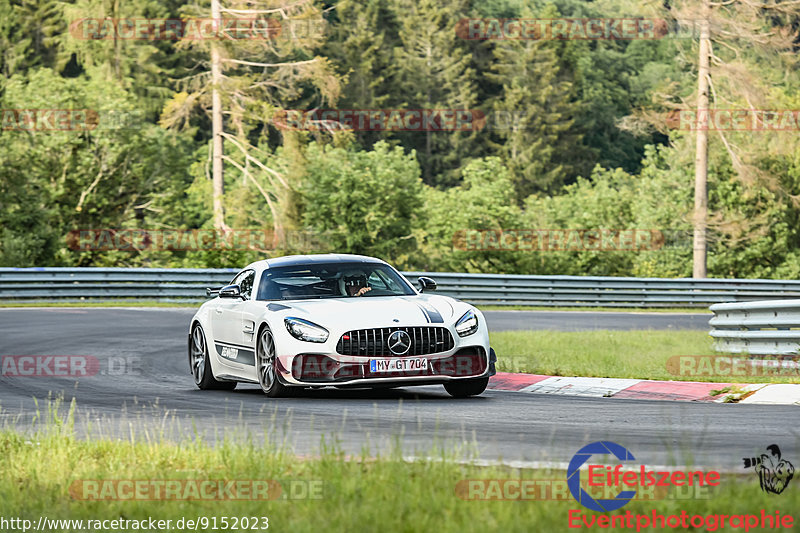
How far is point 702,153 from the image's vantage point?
4219cm

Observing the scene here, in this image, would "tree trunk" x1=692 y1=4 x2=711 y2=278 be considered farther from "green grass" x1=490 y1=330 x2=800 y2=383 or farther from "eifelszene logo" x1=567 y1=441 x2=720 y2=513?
"eifelszene logo" x1=567 y1=441 x2=720 y2=513

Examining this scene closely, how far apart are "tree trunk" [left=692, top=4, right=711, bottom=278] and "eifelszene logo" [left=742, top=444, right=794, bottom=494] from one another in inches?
1404

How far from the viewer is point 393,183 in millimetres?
51344

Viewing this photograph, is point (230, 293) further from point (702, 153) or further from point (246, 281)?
point (702, 153)

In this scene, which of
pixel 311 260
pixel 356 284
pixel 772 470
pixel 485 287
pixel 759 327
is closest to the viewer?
pixel 772 470

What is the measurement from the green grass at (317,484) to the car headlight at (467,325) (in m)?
4.11

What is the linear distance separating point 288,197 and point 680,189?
59.0ft

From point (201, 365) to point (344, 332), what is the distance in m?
3.14

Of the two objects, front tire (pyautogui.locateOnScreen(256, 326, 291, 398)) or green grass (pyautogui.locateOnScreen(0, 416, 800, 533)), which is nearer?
green grass (pyautogui.locateOnScreen(0, 416, 800, 533))

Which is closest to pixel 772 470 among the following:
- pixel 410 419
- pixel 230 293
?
pixel 410 419

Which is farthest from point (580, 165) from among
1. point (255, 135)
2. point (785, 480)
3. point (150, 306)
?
point (785, 480)

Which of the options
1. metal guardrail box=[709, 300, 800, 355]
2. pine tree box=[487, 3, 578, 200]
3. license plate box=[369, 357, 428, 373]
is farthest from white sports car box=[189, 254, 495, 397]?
pine tree box=[487, 3, 578, 200]

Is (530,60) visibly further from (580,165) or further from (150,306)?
(150,306)

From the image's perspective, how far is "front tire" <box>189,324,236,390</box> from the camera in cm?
1380
